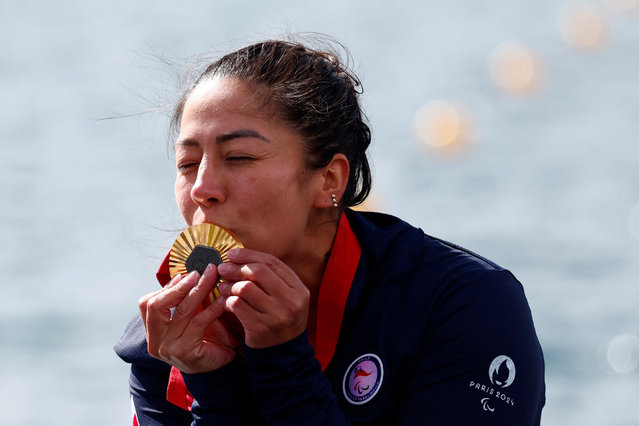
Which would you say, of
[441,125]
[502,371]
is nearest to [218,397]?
[502,371]

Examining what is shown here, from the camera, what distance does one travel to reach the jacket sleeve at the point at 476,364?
7.09 feet

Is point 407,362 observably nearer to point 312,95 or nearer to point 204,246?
point 204,246

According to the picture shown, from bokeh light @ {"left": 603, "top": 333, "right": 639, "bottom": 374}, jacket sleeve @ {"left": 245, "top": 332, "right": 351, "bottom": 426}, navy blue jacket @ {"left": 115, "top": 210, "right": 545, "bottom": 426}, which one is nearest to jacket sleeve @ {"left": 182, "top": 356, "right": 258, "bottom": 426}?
navy blue jacket @ {"left": 115, "top": 210, "right": 545, "bottom": 426}

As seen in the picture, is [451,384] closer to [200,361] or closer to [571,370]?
[200,361]

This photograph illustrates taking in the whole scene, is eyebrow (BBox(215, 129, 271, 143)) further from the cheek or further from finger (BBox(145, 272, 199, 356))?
finger (BBox(145, 272, 199, 356))

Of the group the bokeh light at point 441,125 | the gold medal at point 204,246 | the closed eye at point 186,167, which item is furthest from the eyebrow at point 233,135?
the bokeh light at point 441,125

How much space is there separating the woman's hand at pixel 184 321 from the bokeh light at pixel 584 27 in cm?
900

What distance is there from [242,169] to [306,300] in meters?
0.36

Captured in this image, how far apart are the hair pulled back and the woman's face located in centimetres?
5

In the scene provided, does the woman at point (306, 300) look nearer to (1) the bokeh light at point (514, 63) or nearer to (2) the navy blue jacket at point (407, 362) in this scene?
(2) the navy blue jacket at point (407, 362)

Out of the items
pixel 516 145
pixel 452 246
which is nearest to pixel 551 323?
pixel 516 145

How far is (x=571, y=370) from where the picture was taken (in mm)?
5844

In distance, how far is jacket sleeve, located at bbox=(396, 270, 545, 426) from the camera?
2160 millimetres

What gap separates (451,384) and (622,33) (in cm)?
918
